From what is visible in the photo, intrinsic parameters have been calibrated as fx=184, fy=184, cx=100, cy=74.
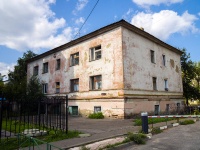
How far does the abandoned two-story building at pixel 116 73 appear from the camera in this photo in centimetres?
1450

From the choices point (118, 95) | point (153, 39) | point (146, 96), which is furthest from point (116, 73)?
point (153, 39)

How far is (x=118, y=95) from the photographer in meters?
14.0

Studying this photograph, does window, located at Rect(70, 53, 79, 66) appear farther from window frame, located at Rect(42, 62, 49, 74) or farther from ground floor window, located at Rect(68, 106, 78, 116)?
window frame, located at Rect(42, 62, 49, 74)

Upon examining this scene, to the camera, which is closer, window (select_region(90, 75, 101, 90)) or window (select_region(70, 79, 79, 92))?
window (select_region(90, 75, 101, 90))

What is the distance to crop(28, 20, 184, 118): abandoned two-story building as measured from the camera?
47.6 ft

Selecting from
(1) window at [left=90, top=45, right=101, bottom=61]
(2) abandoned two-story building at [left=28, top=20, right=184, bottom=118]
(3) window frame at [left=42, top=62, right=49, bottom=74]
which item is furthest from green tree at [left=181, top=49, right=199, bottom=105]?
(3) window frame at [left=42, top=62, right=49, bottom=74]

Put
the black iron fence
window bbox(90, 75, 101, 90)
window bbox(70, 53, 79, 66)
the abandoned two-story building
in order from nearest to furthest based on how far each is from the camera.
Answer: the black iron fence, the abandoned two-story building, window bbox(90, 75, 101, 90), window bbox(70, 53, 79, 66)

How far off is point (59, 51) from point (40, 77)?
5.13 metres

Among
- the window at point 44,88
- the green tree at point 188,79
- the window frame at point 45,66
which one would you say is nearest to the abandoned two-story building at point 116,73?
the window at point 44,88

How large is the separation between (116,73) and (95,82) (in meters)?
2.63

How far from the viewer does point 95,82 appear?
16375mm

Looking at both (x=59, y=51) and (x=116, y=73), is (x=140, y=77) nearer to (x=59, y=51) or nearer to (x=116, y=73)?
(x=116, y=73)

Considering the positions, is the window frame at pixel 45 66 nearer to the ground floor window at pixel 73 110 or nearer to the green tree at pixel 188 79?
the ground floor window at pixel 73 110

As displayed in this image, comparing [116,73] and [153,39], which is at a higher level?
[153,39]
